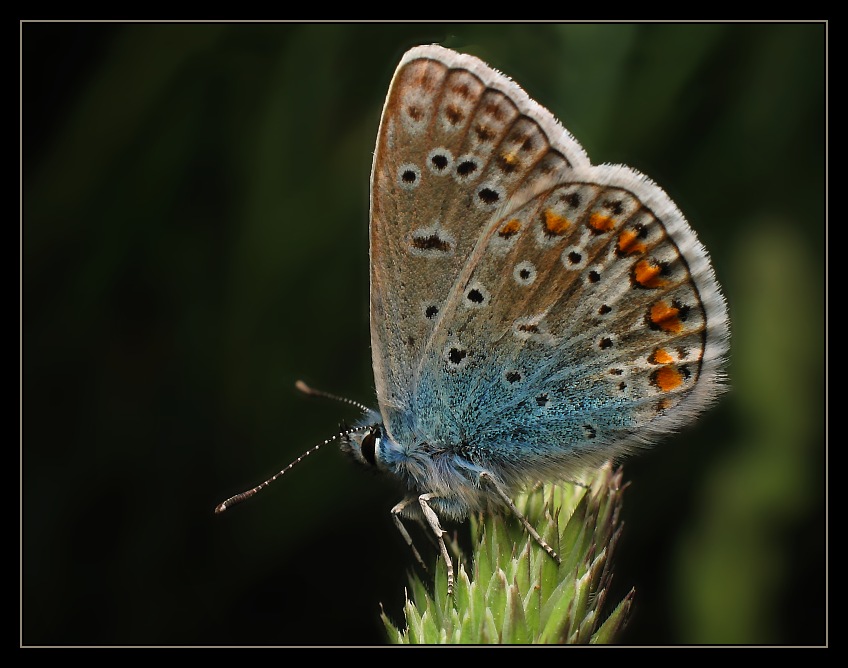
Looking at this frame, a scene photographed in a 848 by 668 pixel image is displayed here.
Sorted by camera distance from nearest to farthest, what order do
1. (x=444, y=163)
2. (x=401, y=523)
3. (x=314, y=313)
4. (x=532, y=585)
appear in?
(x=532, y=585)
(x=444, y=163)
(x=401, y=523)
(x=314, y=313)

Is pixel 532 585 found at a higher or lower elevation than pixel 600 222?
lower

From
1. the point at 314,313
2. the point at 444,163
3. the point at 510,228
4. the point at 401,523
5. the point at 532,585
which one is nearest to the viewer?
the point at 532,585

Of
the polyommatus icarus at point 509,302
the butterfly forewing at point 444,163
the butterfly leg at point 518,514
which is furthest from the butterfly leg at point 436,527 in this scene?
the butterfly forewing at point 444,163

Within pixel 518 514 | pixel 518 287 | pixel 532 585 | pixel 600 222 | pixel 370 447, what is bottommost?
pixel 532 585

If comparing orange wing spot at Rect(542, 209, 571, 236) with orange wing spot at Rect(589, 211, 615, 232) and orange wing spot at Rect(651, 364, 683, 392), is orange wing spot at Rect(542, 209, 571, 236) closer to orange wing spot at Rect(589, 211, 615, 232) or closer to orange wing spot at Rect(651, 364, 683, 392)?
orange wing spot at Rect(589, 211, 615, 232)

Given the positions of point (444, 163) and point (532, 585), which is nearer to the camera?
point (532, 585)

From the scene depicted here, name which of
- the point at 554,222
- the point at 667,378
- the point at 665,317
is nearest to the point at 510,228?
the point at 554,222

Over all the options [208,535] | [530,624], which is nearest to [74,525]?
[208,535]

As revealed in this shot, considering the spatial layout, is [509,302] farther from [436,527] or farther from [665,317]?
[436,527]

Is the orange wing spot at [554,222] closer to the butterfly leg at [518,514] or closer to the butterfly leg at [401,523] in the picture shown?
the butterfly leg at [518,514]
